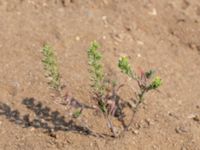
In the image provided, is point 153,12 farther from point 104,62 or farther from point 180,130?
point 180,130

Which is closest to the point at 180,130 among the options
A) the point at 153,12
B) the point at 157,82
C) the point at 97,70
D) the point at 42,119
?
the point at 157,82

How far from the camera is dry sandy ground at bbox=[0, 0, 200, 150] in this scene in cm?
341

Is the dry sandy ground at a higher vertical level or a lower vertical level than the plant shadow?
higher

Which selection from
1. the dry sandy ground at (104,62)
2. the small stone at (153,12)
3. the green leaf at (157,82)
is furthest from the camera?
the small stone at (153,12)

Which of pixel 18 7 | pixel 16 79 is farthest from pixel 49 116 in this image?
pixel 18 7

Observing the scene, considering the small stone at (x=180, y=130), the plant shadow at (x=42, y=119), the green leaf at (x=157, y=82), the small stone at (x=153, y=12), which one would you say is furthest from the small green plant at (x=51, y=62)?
the small stone at (x=153, y=12)

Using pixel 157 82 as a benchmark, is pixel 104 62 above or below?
below

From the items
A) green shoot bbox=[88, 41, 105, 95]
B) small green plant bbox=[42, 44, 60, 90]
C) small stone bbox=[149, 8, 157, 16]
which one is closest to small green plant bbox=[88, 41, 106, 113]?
green shoot bbox=[88, 41, 105, 95]

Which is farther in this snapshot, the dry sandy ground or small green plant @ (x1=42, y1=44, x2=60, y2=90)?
the dry sandy ground

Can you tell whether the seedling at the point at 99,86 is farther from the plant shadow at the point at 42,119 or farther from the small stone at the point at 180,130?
the small stone at the point at 180,130

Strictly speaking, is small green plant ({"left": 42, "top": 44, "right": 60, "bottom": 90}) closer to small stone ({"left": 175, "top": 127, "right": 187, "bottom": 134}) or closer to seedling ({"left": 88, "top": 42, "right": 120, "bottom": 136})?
seedling ({"left": 88, "top": 42, "right": 120, "bottom": 136})

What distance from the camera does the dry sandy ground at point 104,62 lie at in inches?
134

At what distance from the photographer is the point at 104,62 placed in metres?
4.05

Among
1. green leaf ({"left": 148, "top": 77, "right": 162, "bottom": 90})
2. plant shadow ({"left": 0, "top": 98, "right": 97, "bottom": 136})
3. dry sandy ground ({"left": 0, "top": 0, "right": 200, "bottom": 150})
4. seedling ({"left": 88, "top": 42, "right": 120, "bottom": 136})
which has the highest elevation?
green leaf ({"left": 148, "top": 77, "right": 162, "bottom": 90})
